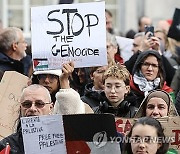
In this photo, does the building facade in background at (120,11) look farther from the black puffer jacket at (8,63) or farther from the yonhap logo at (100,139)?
the yonhap logo at (100,139)

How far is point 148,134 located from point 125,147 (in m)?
0.22

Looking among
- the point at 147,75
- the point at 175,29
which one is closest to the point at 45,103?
the point at 147,75

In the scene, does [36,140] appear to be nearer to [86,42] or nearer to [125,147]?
[125,147]

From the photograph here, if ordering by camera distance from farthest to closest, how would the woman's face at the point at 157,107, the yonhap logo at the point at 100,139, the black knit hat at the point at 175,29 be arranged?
the black knit hat at the point at 175,29 → the woman's face at the point at 157,107 → the yonhap logo at the point at 100,139

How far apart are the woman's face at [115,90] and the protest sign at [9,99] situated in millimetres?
856

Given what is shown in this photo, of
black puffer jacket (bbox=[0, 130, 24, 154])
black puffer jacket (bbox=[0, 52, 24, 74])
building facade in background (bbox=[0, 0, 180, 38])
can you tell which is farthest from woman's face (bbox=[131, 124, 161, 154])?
building facade in background (bbox=[0, 0, 180, 38])

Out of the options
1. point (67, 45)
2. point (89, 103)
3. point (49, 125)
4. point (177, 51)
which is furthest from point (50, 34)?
point (177, 51)

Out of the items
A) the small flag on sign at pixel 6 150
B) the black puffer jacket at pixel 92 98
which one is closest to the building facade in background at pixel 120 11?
the black puffer jacket at pixel 92 98

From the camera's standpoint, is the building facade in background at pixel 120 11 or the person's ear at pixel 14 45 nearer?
the person's ear at pixel 14 45

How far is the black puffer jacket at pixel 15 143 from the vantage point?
8703 millimetres

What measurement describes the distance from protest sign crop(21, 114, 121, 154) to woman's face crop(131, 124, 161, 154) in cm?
17

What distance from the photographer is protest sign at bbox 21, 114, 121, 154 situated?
827cm

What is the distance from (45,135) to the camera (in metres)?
8.33

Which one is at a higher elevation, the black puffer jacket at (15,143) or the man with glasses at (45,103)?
the man with glasses at (45,103)
